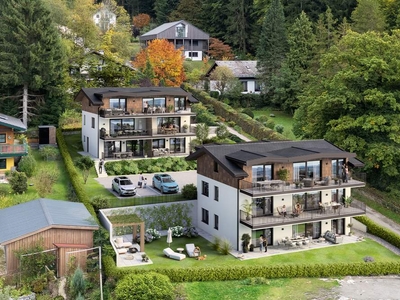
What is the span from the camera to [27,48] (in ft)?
196

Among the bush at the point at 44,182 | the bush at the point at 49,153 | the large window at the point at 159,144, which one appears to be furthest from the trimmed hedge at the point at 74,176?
the large window at the point at 159,144

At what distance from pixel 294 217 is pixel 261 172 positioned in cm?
355

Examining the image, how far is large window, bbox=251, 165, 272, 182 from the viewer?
37.7 metres

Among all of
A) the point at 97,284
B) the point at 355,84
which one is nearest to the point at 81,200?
the point at 97,284

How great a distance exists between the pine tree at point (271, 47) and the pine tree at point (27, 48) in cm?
2987

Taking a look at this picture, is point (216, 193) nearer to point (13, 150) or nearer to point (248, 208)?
point (248, 208)

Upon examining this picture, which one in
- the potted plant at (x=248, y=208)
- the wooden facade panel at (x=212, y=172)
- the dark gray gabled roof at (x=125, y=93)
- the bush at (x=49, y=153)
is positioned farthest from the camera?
the dark gray gabled roof at (x=125, y=93)

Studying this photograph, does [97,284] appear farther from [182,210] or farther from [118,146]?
[118,146]

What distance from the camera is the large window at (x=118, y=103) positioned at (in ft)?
181

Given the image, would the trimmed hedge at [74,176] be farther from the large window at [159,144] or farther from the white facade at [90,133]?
the large window at [159,144]

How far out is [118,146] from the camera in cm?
5512

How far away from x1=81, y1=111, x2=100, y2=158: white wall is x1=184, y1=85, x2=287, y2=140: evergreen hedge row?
18.2 meters

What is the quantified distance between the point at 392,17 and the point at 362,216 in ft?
142

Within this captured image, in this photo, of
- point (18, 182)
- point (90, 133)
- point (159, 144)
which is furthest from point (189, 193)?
point (90, 133)
